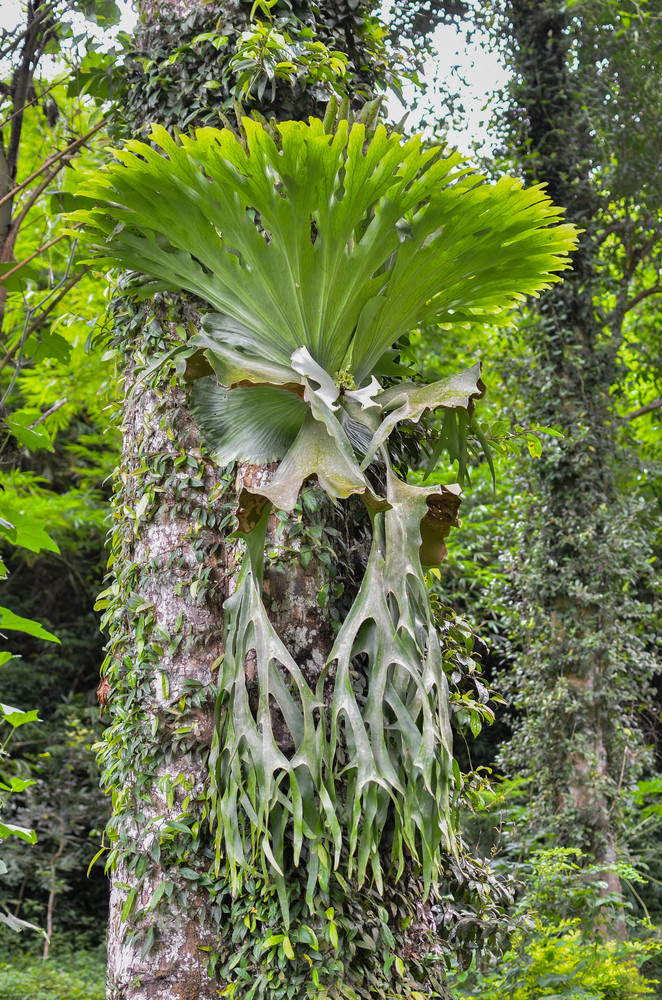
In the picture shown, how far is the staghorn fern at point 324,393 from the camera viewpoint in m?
1.68

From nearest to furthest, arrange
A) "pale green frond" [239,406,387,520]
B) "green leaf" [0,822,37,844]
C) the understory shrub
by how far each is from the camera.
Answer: "green leaf" [0,822,37,844], "pale green frond" [239,406,387,520], the understory shrub

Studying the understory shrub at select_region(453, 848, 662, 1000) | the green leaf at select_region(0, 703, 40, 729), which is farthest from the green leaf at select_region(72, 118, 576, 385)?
the understory shrub at select_region(453, 848, 662, 1000)

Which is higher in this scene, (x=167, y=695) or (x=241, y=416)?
(x=241, y=416)

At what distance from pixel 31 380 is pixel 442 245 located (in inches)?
192

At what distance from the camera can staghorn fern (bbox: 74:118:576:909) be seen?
1676 mm

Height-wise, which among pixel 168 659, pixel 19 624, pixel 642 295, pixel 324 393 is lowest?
pixel 19 624

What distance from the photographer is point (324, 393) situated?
1755 mm

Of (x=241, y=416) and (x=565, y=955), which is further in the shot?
(x=565, y=955)

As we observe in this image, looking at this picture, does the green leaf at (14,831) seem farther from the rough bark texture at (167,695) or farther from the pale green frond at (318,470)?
the pale green frond at (318,470)

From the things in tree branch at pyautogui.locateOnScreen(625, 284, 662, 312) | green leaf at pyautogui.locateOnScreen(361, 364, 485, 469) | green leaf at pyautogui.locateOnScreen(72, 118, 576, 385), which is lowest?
green leaf at pyautogui.locateOnScreen(361, 364, 485, 469)

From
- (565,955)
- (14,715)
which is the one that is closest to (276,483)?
(14,715)

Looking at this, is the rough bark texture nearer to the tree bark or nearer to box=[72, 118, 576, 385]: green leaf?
the tree bark

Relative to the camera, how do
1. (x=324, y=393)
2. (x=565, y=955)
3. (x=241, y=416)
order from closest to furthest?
(x=324, y=393) → (x=241, y=416) → (x=565, y=955)

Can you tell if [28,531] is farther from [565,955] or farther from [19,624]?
[565,955]
